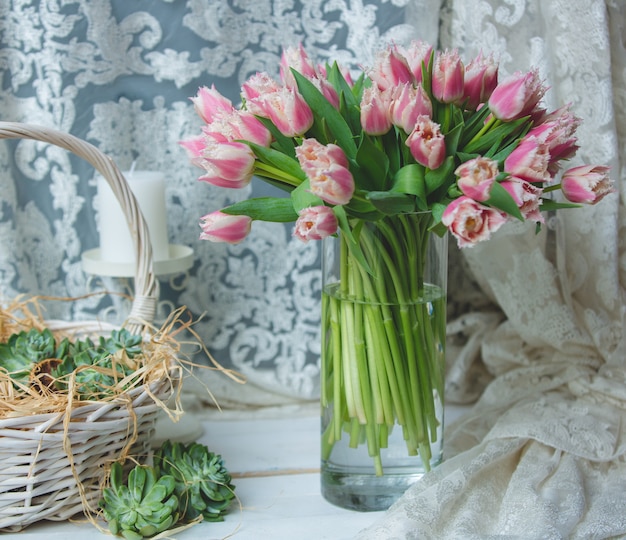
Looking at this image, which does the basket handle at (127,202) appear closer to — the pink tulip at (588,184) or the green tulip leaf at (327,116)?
the green tulip leaf at (327,116)

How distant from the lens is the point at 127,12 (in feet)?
3.60

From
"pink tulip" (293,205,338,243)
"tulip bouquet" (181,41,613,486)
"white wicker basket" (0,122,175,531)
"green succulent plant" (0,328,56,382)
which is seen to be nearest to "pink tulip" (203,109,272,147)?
"tulip bouquet" (181,41,613,486)

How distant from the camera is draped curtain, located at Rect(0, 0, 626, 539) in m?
1.05

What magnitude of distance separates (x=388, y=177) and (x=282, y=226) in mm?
431

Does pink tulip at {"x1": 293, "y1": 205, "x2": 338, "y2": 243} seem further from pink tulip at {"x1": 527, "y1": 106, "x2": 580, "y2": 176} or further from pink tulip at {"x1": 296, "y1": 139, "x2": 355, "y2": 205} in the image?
pink tulip at {"x1": 527, "y1": 106, "x2": 580, "y2": 176}

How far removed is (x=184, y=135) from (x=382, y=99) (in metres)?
0.48

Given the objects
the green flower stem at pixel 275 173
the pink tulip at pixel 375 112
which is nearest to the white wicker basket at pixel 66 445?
the green flower stem at pixel 275 173

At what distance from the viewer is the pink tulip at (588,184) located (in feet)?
2.40

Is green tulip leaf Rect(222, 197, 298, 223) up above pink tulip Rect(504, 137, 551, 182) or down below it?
below

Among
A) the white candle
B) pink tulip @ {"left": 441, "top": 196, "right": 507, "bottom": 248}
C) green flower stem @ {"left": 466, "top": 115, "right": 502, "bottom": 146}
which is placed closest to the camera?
pink tulip @ {"left": 441, "top": 196, "right": 507, "bottom": 248}

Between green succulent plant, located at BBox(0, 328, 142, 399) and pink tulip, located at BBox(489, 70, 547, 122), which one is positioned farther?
green succulent plant, located at BBox(0, 328, 142, 399)

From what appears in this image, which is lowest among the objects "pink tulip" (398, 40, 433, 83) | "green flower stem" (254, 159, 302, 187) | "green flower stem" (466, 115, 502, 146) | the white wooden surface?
the white wooden surface

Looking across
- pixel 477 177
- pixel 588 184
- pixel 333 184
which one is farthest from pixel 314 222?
pixel 588 184

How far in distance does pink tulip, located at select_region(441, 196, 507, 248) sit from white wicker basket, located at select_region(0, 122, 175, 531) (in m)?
0.37
